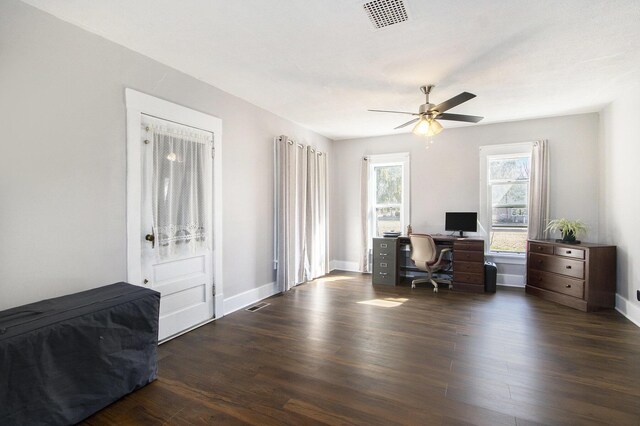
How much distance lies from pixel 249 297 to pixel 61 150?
2.67 m

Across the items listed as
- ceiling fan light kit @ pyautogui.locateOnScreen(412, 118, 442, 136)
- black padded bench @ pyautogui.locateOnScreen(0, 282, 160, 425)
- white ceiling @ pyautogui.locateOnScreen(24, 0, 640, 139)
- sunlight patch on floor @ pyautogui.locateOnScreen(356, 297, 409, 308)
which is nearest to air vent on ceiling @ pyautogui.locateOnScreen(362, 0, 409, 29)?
white ceiling @ pyautogui.locateOnScreen(24, 0, 640, 139)

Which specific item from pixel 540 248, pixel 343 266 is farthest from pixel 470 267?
pixel 343 266

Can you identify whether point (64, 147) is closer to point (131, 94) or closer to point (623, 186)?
point (131, 94)

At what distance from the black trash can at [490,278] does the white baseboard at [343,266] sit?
2.41 m

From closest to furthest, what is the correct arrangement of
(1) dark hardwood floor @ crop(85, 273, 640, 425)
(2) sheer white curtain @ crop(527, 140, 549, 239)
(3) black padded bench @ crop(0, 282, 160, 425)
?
(3) black padded bench @ crop(0, 282, 160, 425), (1) dark hardwood floor @ crop(85, 273, 640, 425), (2) sheer white curtain @ crop(527, 140, 549, 239)

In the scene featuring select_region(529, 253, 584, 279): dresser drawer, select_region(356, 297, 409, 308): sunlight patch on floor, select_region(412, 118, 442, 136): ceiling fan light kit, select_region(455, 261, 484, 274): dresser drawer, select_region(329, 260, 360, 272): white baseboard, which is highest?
select_region(412, 118, 442, 136): ceiling fan light kit

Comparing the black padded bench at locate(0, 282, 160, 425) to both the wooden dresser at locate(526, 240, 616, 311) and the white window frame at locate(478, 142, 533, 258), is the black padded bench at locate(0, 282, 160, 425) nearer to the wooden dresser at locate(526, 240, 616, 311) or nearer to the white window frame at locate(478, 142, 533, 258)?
the wooden dresser at locate(526, 240, 616, 311)

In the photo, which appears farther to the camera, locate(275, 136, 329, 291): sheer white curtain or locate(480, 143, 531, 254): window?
locate(480, 143, 531, 254): window

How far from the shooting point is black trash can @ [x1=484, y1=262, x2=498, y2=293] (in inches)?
Result: 188

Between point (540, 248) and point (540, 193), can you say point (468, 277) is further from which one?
point (540, 193)

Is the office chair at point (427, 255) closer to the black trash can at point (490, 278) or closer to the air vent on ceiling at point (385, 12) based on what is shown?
the black trash can at point (490, 278)

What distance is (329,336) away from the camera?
3105mm

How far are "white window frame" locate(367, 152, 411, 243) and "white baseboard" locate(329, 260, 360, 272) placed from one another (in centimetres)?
59

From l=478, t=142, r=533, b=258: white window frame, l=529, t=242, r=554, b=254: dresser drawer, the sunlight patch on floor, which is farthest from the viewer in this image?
l=478, t=142, r=533, b=258: white window frame
